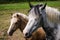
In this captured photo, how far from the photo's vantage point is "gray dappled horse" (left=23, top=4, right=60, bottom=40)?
663 centimetres

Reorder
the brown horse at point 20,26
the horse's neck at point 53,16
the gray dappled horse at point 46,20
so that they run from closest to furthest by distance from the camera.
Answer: the gray dappled horse at point 46,20 → the horse's neck at point 53,16 → the brown horse at point 20,26

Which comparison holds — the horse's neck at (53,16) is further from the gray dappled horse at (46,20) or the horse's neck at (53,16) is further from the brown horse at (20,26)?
the brown horse at (20,26)

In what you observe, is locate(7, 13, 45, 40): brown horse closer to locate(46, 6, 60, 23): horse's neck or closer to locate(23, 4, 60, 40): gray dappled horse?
locate(23, 4, 60, 40): gray dappled horse

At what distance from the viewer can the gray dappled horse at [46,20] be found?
261 inches

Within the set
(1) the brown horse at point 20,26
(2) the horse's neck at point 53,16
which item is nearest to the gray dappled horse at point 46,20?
(2) the horse's neck at point 53,16

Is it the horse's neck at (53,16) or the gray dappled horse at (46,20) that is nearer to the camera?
the gray dappled horse at (46,20)

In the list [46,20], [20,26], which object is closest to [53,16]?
[46,20]

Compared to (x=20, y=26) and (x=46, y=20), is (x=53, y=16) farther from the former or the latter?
(x=20, y=26)

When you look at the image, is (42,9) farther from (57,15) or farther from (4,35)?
(4,35)

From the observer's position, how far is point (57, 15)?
6801 mm

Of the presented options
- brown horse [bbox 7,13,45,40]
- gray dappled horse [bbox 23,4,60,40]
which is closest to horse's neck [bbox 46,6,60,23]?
gray dappled horse [bbox 23,4,60,40]

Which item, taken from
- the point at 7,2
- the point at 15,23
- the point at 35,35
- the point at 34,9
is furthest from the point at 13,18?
the point at 7,2

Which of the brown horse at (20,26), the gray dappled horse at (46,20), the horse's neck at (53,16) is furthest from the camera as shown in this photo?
the brown horse at (20,26)

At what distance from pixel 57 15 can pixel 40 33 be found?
2.43 meters
